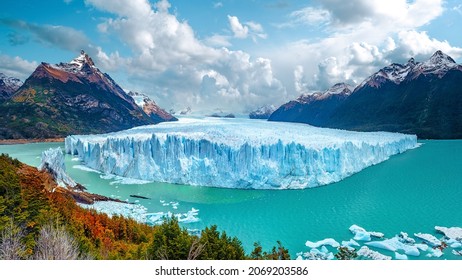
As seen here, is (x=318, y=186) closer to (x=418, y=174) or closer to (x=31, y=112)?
(x=418, y=174)

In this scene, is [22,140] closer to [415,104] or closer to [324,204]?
[324,204]

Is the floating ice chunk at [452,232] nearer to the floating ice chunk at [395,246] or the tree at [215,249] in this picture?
the floating ice chunk at [395,246]

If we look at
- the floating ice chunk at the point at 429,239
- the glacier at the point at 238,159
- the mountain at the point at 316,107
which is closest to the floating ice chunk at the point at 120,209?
the glacier at the point at 238,159

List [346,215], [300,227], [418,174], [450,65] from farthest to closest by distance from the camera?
1. [450,65]
2. [418,174]
3. [346,215]
4. [300,227]

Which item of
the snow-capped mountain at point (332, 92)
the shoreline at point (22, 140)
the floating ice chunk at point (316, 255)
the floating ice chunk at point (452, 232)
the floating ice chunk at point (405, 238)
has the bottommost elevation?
the floating ice chunk at point (316, 255)
